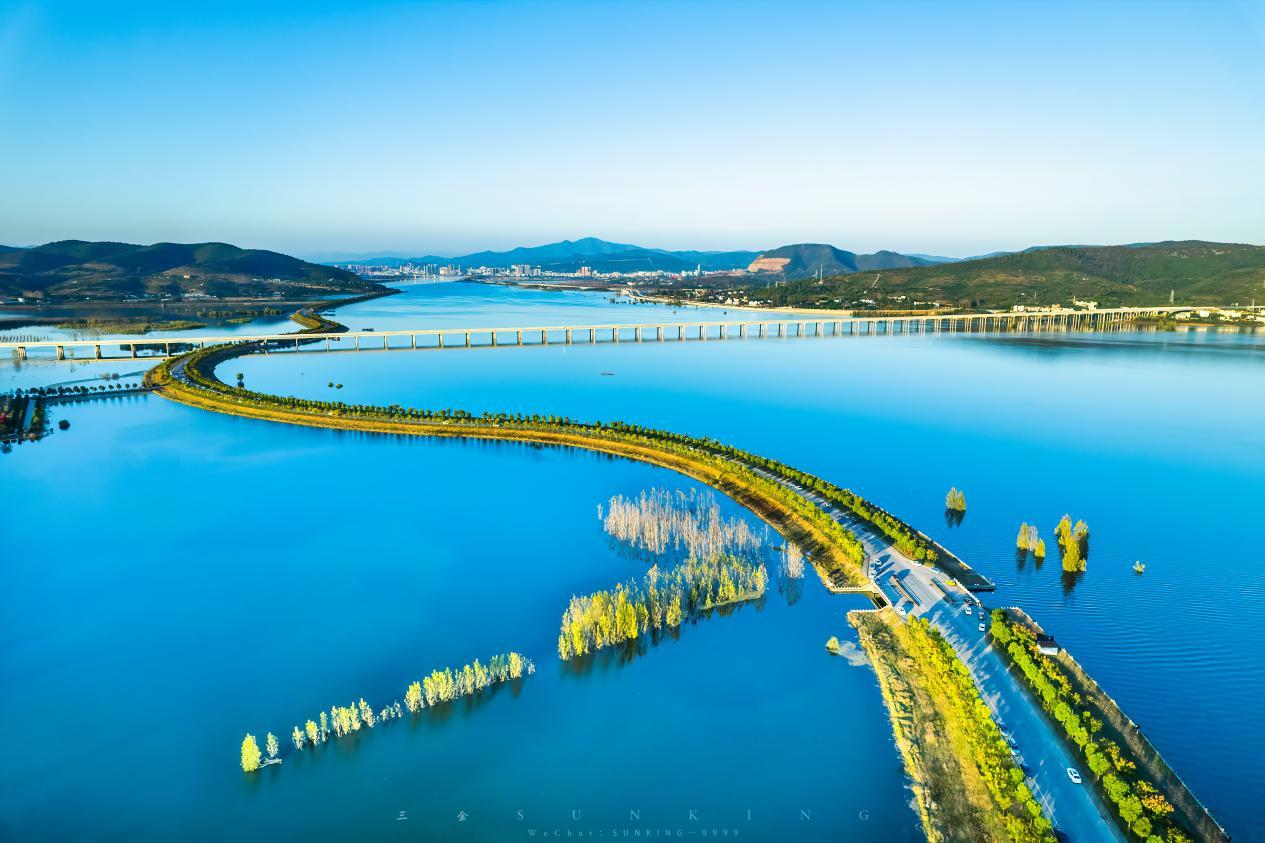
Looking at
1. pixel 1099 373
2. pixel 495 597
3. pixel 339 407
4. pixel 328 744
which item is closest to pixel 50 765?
pixel 328 744

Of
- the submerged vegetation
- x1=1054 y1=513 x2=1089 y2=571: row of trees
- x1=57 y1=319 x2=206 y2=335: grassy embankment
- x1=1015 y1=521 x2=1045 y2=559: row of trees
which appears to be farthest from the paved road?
x1=57 y1=319 x2=206 y2=335: grassy embankment

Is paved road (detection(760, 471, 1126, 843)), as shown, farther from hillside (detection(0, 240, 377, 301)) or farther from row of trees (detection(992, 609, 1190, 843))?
hillside (detection(0, 240, 377, 301))

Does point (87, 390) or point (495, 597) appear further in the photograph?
point (87, 390)

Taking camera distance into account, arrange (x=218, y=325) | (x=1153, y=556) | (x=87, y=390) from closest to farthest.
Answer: (x=1153, y=556), (x=87, y=390), (x=218, y=325)

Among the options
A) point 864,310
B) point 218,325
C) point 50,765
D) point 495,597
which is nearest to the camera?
point 50,765

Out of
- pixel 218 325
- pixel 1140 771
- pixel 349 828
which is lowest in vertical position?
pixel 349 828

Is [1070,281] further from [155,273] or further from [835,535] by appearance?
[155,273]

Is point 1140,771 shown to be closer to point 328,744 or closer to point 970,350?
point 328,744

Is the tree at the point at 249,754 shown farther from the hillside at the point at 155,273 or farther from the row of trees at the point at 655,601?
the hillside at the point at 155,273
